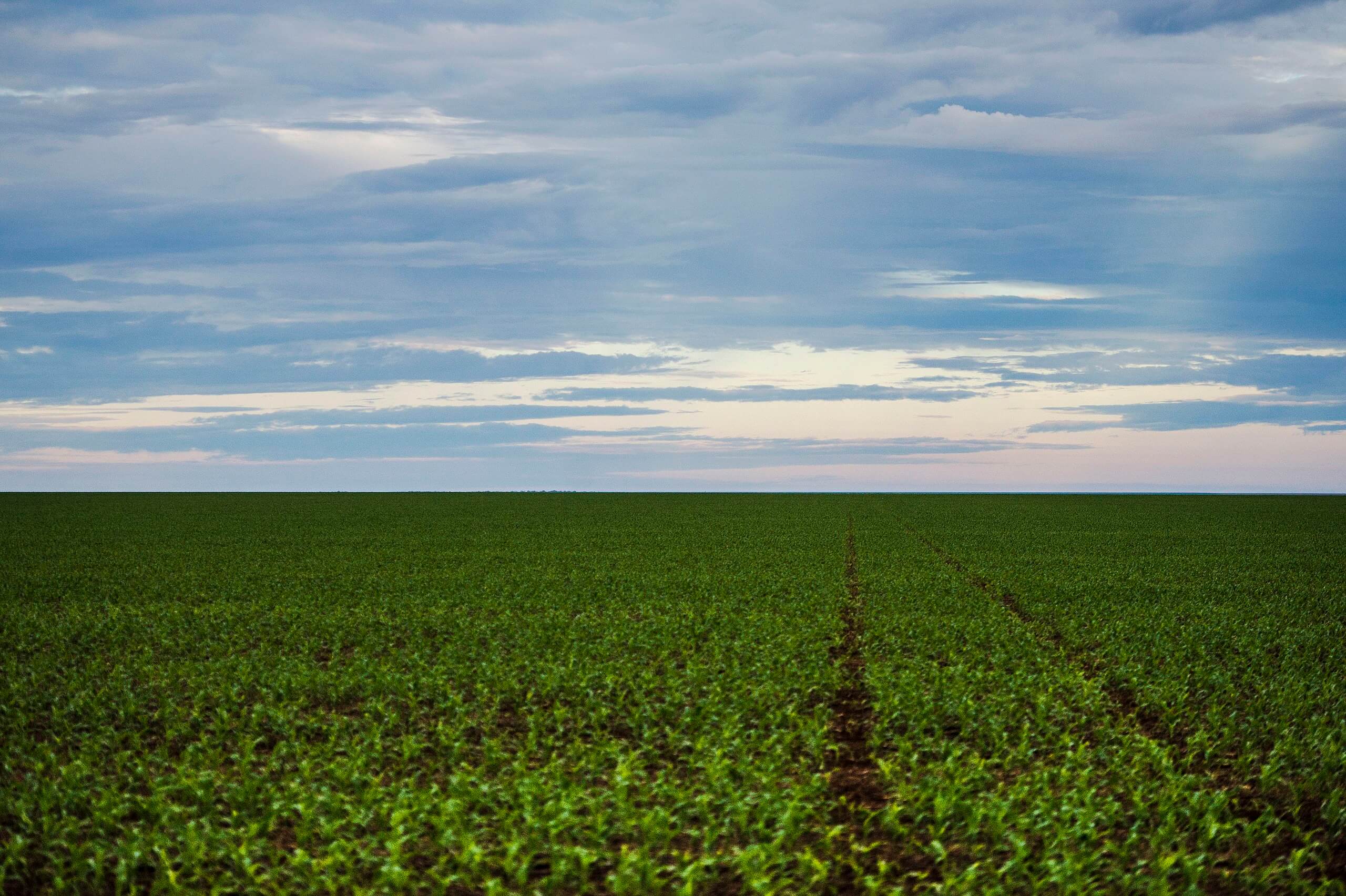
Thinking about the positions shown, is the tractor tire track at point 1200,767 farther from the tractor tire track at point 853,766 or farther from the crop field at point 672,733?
the tractor tire track at point 853,766

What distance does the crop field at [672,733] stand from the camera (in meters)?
9.16

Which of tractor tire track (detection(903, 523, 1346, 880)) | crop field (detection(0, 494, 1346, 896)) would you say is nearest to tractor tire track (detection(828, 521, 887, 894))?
crop field (detection(0, 494, 1346, 896))

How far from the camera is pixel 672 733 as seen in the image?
42.5 ft

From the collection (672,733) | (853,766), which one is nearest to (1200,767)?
(853,766)

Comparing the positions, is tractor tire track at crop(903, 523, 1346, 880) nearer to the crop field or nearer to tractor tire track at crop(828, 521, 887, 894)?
Answer: the crop field

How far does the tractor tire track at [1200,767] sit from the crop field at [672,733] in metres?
0.06

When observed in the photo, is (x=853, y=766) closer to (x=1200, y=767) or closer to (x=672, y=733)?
(x=672, y=733)

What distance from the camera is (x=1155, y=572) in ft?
110

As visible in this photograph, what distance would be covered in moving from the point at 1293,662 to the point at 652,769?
1330 cm

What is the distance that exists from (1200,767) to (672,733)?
6.57 metres

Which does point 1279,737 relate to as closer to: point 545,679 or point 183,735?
point 545,679

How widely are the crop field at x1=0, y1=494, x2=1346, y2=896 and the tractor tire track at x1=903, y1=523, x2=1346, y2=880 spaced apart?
0.20 feet

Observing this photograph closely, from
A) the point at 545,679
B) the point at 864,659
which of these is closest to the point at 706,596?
the point at 864,659

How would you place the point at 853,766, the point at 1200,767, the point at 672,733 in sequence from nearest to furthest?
the point at 853,766 → the point at 1200,767 → the point at 672,733
